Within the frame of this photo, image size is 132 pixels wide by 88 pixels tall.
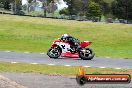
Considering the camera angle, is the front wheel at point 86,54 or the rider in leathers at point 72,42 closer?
the front wheel at point 86,54

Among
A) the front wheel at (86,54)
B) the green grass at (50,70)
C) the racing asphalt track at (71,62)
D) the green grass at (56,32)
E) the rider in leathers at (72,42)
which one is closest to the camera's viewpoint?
the green grass at (50,70)

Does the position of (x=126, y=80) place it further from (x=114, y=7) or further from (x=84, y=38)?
(x=114, y=7)

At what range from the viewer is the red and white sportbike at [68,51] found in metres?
25.9

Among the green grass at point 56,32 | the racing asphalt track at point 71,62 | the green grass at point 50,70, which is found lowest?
the green grass at point 56,32

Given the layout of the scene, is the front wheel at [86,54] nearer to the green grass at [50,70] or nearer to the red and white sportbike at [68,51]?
the red and white sportbike at [68,51]

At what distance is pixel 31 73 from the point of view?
16.8 meters

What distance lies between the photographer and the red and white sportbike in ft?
84.9

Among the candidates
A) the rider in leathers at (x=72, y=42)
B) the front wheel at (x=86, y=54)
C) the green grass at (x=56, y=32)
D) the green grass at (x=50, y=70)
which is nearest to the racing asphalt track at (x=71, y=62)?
the front wheel at (x=86, y=54)

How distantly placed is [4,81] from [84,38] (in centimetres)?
3707

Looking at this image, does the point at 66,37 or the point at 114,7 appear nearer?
the point at 66,37

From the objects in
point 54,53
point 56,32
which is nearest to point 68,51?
point 54,53

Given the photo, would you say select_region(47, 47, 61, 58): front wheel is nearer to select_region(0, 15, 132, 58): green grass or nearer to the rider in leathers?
the rider in leathers

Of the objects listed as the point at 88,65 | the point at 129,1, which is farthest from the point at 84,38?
the point at 129,1

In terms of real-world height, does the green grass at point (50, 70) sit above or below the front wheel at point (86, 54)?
above
